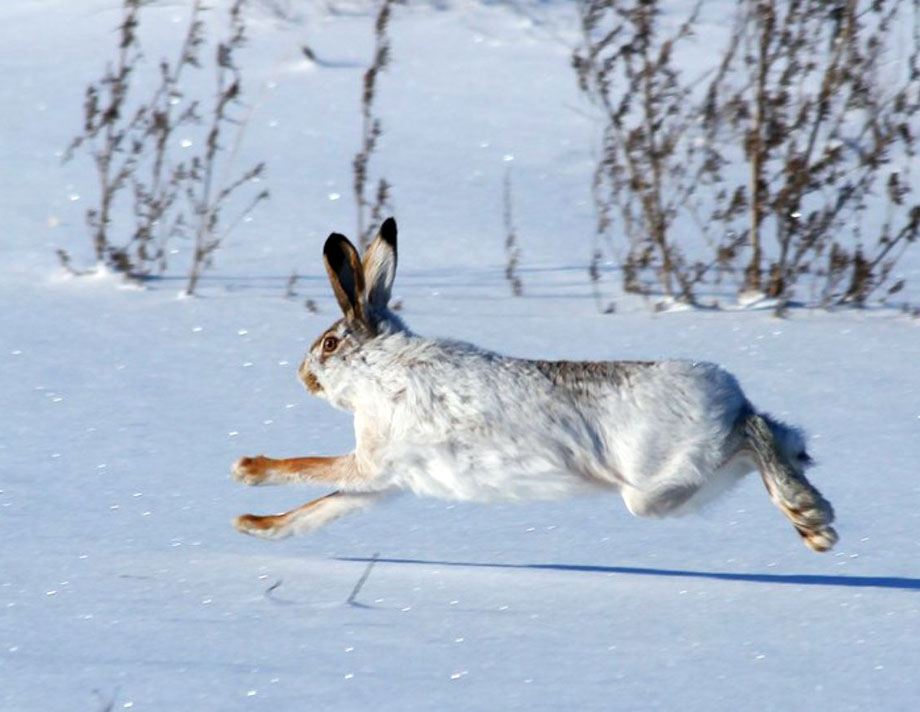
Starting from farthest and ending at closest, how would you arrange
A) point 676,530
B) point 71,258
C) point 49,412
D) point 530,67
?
point 530,67 → point 71,258 → point 49,412 → point 676,530

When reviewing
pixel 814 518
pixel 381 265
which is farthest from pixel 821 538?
pixel 381 265

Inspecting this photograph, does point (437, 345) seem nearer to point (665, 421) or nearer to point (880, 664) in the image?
point (665, 421)

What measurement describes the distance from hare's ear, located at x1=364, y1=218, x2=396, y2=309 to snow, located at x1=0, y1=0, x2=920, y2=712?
581 mm

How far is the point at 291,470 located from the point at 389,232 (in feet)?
2.18

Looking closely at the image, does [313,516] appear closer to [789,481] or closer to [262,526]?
[262,526]

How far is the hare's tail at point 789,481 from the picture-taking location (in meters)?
4.07

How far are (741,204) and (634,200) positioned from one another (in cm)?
106

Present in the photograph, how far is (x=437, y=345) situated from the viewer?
4527 mm

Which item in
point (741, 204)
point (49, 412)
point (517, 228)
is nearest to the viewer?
point (49, 412)

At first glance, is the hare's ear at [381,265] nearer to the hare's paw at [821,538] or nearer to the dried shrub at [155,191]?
the hare's paw at [821,538]

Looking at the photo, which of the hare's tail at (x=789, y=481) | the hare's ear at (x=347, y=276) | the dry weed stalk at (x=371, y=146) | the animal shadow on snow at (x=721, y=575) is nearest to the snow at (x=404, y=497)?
the animal shadow on snow at (x=721, y=575)

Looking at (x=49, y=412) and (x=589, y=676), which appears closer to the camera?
(x=589, y=676)

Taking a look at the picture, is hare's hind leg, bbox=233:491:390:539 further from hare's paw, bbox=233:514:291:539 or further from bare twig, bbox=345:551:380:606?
bare twig, bbox=345:551:380:606

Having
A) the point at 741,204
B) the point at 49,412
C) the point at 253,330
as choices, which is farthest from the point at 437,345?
the point at 741,204
